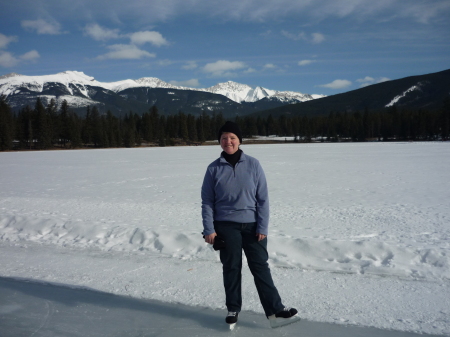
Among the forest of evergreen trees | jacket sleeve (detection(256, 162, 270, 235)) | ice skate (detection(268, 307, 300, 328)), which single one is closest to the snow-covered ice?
ice skate (detection(268, 307, 300, 328))

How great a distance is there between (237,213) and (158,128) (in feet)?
356

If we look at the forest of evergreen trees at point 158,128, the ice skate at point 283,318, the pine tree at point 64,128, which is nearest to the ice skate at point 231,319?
the ice skate at point 283,318

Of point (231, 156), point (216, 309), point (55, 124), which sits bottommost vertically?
point (216, 309)

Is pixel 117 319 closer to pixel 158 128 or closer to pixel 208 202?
pixel 208 202

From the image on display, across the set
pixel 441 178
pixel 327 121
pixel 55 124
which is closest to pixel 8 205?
pixel 441 178

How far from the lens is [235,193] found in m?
3.46

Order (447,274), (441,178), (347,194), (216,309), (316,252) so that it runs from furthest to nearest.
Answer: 1. (441,178)
2. (347,194)
3. (316,252)
4. (447,274)
5. (216,309)

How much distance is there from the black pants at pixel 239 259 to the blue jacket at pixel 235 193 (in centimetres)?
9

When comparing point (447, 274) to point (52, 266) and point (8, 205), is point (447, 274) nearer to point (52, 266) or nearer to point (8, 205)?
point (52, 266)

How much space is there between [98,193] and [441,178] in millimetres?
13434

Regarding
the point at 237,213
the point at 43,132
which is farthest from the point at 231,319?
the point at 43,132

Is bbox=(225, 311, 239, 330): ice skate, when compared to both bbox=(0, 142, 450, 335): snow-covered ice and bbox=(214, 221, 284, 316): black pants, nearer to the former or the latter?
bbox=(214, 221, 284, 316): black pants

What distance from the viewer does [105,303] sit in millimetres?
4336

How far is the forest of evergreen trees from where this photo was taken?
7862 centimetres
